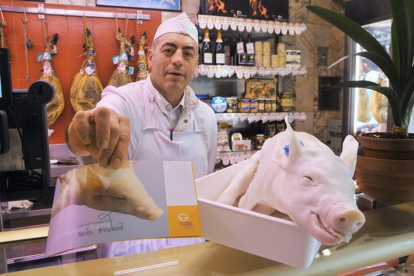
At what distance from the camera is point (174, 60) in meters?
1.82

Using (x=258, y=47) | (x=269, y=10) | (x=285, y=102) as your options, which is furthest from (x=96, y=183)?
(x=269, y=10)

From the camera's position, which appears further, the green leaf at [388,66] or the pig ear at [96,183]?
the green leaf at [388,66]

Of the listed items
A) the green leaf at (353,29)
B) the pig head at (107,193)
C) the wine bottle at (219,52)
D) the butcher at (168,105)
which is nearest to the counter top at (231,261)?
the pig head at (107,193)

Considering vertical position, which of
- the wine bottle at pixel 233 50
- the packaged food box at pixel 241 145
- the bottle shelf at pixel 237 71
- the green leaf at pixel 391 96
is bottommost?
the packaged food box at pixel 241 145

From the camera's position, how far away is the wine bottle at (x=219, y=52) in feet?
11.5

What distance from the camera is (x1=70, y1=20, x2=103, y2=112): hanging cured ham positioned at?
3.33m

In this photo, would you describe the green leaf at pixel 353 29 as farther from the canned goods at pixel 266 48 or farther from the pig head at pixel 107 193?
the canned goods at pixel 266 48

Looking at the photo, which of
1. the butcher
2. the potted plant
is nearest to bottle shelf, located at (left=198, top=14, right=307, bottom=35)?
the butcher

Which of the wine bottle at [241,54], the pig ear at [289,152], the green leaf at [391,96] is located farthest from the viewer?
the wine bottle at [241,54]

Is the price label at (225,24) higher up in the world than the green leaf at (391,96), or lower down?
higher up

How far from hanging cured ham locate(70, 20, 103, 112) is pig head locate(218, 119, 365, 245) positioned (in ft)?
9.74

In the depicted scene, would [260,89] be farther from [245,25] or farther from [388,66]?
[388,66]

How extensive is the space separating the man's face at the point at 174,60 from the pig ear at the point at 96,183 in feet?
4.29

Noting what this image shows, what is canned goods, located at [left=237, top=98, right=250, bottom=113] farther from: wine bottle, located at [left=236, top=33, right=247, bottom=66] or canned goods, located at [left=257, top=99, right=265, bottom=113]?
wine bottle, located at [left=236, top=33, right=247, bottom=66]
